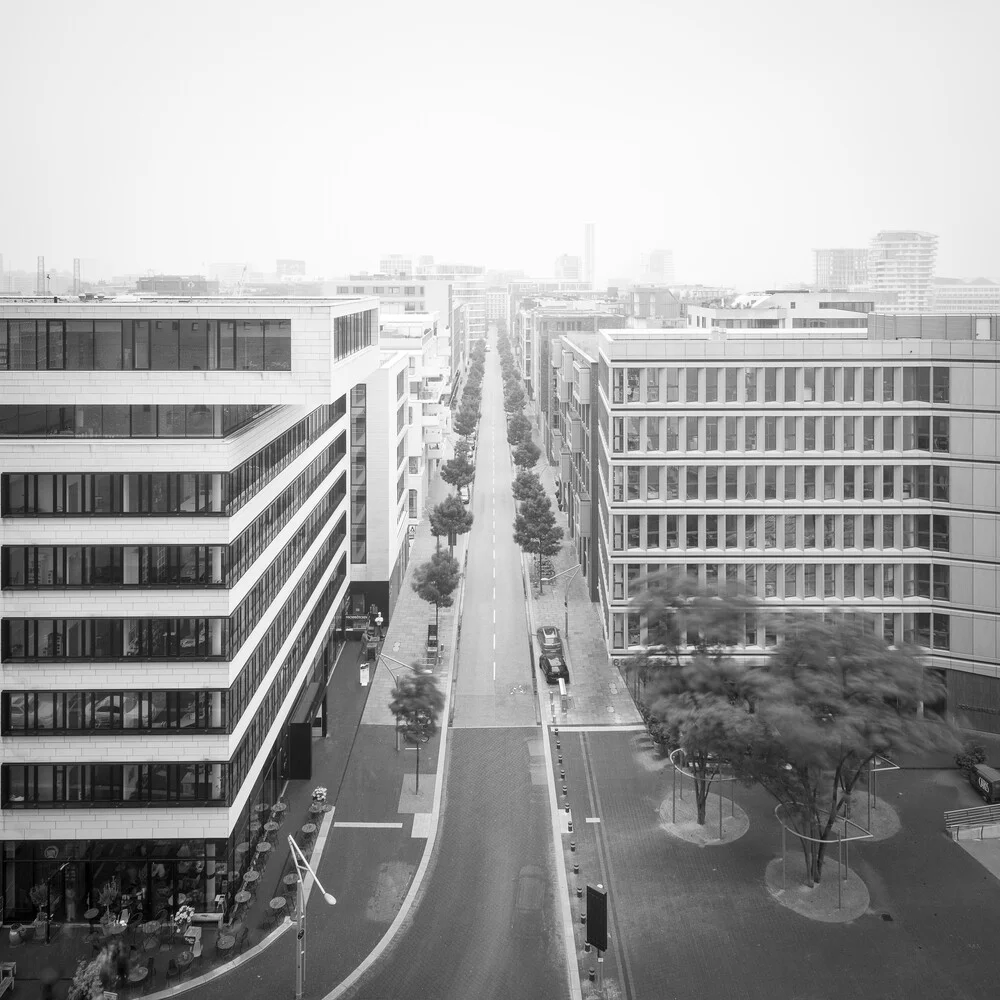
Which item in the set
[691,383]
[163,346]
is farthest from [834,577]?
[163,346]

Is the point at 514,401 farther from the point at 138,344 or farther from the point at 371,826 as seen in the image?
the point at 138,344

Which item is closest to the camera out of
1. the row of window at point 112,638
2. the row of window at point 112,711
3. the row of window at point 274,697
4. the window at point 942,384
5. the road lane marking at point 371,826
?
the row of window at point 112,638

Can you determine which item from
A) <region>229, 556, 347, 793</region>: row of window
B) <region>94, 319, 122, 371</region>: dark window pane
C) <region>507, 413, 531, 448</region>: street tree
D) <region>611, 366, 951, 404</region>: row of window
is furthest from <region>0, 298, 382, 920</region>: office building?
<region>507, 413, 531, 448</region>: street tree

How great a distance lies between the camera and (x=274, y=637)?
1565 inches

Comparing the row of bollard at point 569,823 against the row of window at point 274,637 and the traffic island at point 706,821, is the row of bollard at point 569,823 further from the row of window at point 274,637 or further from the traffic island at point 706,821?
the row of window at point 274,637

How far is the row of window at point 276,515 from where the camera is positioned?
113 ft

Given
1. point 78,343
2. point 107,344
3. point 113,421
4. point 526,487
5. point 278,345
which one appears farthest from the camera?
point 526,487

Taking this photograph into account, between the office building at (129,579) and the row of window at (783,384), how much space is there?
22362 mm

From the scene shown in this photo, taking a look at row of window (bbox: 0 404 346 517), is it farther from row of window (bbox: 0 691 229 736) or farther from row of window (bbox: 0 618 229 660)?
row of window (bbox: 0 691 229 736)

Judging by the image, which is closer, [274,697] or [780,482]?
[274,697]

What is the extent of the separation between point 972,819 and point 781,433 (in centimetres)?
1966

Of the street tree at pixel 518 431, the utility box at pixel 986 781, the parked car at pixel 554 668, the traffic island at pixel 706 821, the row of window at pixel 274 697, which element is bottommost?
the traffic island at pixel 706 821

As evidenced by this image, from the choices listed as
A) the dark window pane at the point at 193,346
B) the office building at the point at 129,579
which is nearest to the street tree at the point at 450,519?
the office building at the point at 129,579

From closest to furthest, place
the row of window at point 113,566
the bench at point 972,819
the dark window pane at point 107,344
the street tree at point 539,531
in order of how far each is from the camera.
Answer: the dark window pane at point 107,344 < the row of window at point 113,566 < the bench at point 972,819 < the street tree at point 539,531
